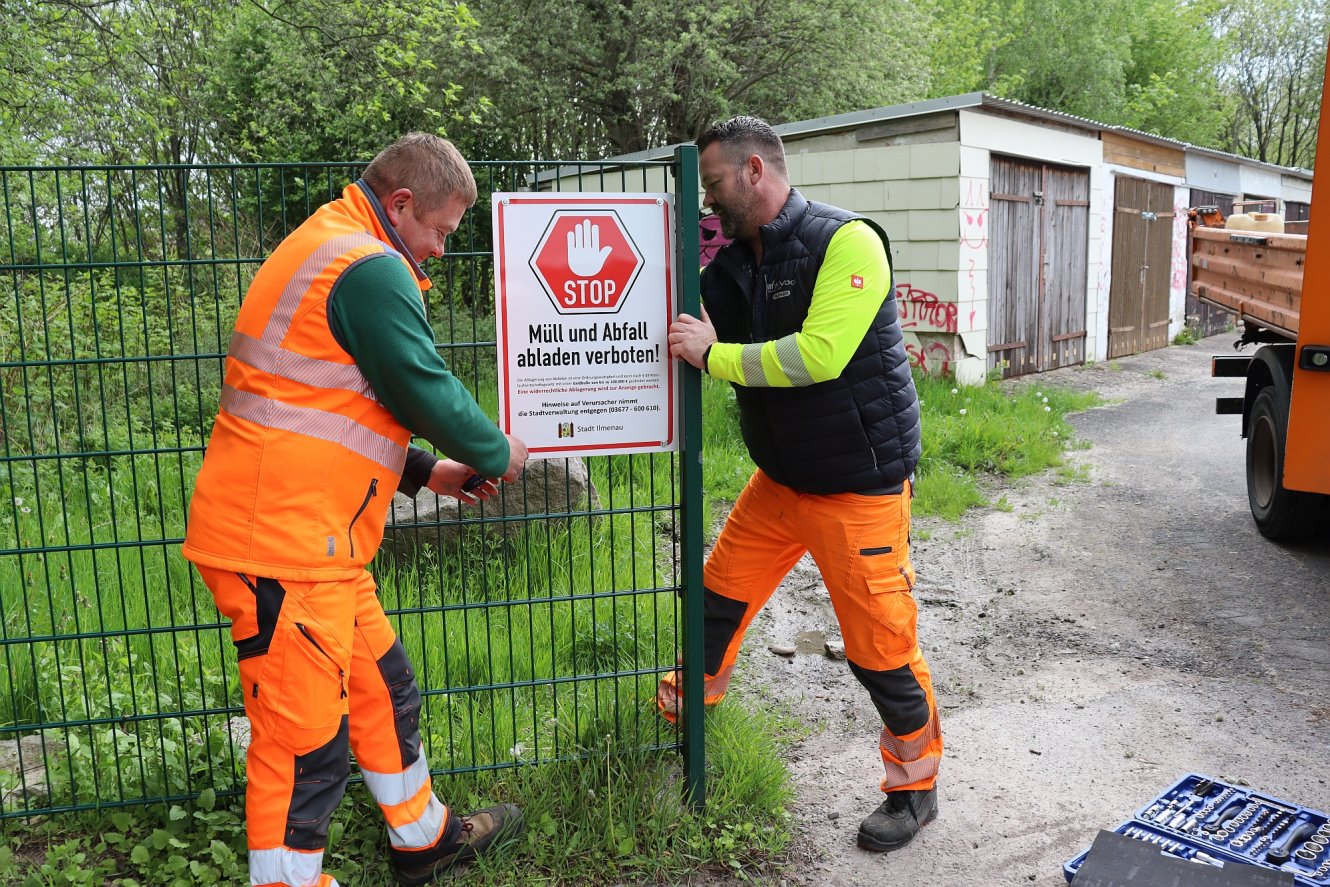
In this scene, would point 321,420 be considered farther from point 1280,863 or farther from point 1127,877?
point 1280,863

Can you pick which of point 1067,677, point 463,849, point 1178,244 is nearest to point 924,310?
point 1067,677

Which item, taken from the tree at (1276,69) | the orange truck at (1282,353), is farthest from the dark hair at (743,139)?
the tree at (1276,69)

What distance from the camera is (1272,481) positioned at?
6.83 meters

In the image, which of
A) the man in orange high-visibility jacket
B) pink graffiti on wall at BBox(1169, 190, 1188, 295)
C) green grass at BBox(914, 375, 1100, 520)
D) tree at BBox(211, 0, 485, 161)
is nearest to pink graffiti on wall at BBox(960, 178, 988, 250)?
green grass at BBox(914, 375, 1100, 520)

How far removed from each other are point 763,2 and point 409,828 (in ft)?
61.6

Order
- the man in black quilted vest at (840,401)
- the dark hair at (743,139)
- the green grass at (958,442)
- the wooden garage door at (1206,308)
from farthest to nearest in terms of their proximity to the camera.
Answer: the wooden garage door at (1206,308) < the green grass at (958,442) < the dark hair at (743,139) < the man in black quilted vest at (840,401)

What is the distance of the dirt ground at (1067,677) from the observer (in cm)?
353

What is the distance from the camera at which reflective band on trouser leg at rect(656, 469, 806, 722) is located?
366 cm

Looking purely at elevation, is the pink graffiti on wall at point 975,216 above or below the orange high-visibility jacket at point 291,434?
above

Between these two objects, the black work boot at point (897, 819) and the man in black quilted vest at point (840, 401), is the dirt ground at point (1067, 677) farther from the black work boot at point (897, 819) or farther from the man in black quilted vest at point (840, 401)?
the man in black quilted vest at point (840, 401)

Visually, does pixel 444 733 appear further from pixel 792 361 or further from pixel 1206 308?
pixel 1206 308

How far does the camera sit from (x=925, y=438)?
906cm

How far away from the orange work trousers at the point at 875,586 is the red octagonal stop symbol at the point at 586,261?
926 mm

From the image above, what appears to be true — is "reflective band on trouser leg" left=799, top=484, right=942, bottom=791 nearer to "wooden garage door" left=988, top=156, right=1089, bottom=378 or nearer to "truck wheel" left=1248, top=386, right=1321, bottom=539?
"truck wheel" left=1248, top=386, right=1321, bottom=539
